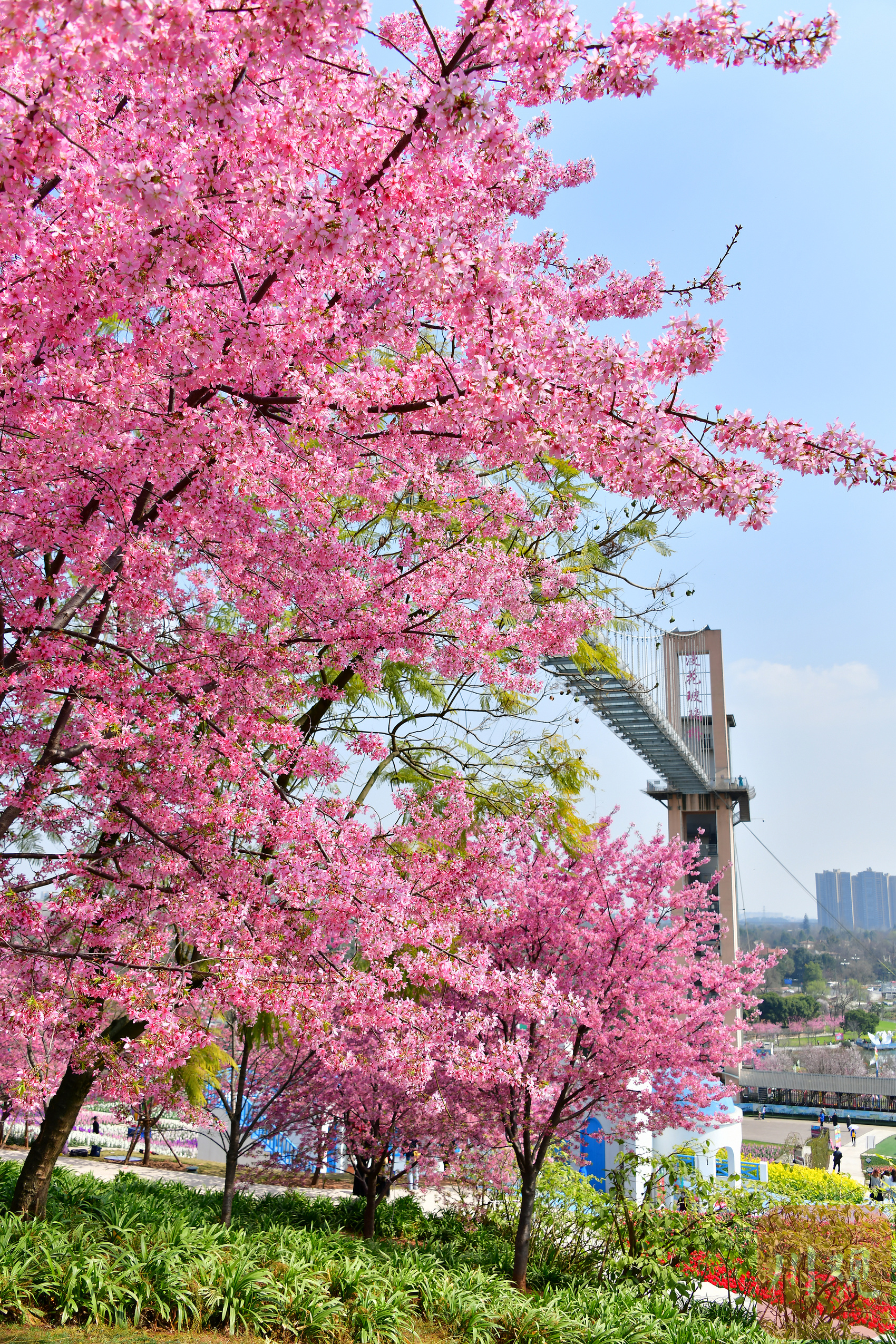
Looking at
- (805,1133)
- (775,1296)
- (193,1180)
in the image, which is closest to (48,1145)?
(775,1296)

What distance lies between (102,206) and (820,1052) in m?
67.3

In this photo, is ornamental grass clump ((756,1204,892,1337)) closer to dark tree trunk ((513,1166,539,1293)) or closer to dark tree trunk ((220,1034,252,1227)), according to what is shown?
dark tree trunk ((513,1166,539,1293))

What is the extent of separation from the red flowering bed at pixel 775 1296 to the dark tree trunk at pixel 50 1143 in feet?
20.2

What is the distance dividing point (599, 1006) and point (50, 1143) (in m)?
4.96

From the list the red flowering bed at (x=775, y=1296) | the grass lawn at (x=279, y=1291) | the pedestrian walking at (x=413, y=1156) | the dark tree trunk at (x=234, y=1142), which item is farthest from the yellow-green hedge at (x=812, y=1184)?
the dark tree trunk at (x=234, y=1142)

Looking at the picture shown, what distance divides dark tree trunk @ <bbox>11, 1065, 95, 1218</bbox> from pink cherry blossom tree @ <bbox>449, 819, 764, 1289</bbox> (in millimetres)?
3273

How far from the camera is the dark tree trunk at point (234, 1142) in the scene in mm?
8742

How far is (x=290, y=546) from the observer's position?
5523 mm

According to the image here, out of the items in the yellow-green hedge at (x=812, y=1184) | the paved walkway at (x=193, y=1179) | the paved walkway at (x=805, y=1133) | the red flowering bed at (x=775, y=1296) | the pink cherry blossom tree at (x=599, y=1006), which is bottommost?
the paved walkway at (x=805, y=1133)

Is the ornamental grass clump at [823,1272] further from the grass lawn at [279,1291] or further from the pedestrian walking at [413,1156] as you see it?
the pedestrian walking at [413,1156]

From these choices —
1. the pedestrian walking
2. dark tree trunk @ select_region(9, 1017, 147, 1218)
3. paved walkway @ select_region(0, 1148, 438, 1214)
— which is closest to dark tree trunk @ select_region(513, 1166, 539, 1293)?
the pedestrian walking

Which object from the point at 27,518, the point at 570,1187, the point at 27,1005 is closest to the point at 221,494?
the point at 27,518

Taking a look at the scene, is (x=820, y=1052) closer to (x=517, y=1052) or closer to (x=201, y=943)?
(x=517, y=1052)

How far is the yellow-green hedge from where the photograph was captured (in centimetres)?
1488
